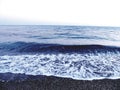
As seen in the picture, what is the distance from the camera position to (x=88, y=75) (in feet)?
20.7

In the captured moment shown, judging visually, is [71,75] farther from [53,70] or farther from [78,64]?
[78,64]

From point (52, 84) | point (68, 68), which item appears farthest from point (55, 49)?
point (52, 84)

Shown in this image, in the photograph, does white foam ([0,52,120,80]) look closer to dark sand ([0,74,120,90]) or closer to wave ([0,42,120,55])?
dark sand ([0,74,120,90])

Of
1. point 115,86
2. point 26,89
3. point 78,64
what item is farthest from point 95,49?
point 26,89

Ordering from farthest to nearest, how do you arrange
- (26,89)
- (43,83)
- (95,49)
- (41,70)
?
1. (95,49)
2. (41,70)
3. (43,83)
4. (26,89)

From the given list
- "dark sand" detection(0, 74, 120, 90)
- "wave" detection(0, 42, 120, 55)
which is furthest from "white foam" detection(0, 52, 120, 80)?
"wave" detection(0, 42, 120, 55)

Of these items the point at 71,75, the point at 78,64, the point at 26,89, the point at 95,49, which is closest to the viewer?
the point at 26,89

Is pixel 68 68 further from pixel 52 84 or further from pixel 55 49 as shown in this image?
pixel 55 49

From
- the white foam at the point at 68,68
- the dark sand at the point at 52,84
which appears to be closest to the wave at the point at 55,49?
the white foam at the point at 68,68

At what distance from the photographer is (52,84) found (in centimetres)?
550

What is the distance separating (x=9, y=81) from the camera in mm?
5629

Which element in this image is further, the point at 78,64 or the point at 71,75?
the point at 78,64

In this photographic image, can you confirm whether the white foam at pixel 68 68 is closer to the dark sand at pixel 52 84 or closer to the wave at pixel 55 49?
the dark sand at pixel 52 84

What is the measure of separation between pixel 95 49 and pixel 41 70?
6342mm
